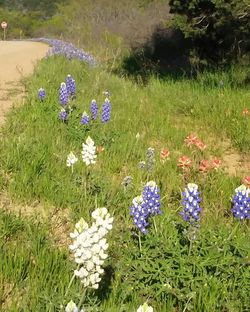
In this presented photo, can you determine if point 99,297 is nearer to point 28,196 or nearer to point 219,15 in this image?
point 28,196

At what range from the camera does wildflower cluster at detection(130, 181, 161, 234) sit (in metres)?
2.77

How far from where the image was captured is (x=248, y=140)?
5242 mm

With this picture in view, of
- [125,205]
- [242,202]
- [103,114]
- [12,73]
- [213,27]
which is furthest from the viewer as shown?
[12,73]

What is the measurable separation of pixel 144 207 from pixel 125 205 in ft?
A: 2.61

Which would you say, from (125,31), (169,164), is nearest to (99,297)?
(169,164)

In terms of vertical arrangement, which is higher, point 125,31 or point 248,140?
point 248,140

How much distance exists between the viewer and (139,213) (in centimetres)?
276

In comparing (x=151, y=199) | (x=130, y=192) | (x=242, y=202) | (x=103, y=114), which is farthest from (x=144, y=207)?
(x=103, y=114)

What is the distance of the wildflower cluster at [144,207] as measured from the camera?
9.08ft

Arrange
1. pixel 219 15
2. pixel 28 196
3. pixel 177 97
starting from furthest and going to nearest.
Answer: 1. pixel 219 15
2. pixel 177 97
3. pixel 28 196

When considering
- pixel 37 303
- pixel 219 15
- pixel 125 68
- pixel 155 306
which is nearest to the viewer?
pixel 37 303

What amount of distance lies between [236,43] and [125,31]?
9.65 m

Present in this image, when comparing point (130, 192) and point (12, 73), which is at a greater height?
point (130, 192)

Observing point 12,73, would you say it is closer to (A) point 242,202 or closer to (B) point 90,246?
(A) point 242,202
